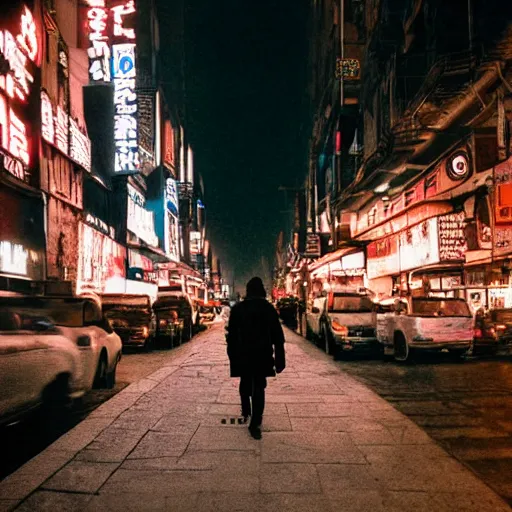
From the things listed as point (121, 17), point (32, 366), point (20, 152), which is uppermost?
point (121, 17)

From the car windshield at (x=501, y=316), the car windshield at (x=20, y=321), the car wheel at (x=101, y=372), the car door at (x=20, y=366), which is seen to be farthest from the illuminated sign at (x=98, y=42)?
the car door at (x=20, y=366)

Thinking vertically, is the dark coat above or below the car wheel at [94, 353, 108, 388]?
above

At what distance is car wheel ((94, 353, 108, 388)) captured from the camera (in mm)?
9452

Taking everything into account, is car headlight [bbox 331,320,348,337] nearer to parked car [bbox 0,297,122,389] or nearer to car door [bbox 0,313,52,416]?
parked car [bbox 0,297,122,389]

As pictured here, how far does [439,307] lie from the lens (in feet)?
50.8

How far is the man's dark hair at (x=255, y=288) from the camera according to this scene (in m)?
7.01

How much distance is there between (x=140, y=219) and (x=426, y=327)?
31854mm

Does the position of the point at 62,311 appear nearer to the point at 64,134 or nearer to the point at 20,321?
the point at 20,321

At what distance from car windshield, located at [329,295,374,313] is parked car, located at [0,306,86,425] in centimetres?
1005

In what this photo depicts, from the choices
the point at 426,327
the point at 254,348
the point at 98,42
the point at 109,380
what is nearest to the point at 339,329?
the point at 426,327

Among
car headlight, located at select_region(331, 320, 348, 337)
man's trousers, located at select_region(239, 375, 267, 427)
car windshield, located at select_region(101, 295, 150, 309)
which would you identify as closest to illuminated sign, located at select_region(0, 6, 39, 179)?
car windshield, located at select_region(101, 295, 150, 309)

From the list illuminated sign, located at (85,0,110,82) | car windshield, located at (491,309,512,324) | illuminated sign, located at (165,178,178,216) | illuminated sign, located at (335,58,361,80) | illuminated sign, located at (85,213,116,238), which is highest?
illuminated sign, located at (335,58,361,80)

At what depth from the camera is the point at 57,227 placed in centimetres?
2438

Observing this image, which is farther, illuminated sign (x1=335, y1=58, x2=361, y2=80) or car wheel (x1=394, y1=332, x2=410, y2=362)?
illuminated sign (x1=335, y1=58, x2=361, y2=80)
